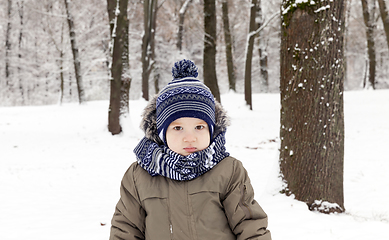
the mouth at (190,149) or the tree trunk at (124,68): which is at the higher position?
the tree trunk at (124,68)

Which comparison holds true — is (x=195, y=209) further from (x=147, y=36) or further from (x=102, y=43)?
(x=102, y=43)

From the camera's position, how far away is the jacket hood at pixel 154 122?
2.02m

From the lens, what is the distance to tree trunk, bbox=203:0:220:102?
11.4 metres

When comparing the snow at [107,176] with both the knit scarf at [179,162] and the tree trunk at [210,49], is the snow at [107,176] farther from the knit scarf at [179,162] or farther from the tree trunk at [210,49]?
the tree trunk at [210,49]

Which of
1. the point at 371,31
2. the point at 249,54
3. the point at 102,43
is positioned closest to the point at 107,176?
the point at 249,54

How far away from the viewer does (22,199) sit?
4625 millimetres

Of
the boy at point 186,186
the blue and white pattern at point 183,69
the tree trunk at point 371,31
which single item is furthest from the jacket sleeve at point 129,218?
the tree trunk at point 371,31

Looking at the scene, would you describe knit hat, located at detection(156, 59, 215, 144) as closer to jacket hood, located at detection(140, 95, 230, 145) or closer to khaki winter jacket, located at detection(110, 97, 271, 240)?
jacket hood, located at detection(140, 95, 230, 145)

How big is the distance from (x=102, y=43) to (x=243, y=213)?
81.4 ft

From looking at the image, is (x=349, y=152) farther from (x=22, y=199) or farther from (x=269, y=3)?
(x=269, y=3)

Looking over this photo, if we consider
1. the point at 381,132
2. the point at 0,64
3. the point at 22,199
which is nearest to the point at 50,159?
the point at 22,199

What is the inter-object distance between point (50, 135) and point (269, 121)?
27.8 ft

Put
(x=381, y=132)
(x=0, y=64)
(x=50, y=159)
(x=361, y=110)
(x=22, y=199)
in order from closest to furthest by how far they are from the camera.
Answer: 1. (x=22, y=199)
2. (x=50, y=159)
3. (x=381, y=132)
4. (x=361, y=110)
5. (x=0, y=64)

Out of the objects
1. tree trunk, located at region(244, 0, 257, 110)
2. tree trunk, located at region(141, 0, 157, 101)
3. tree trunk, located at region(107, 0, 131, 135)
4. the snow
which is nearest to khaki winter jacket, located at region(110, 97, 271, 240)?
the snow
